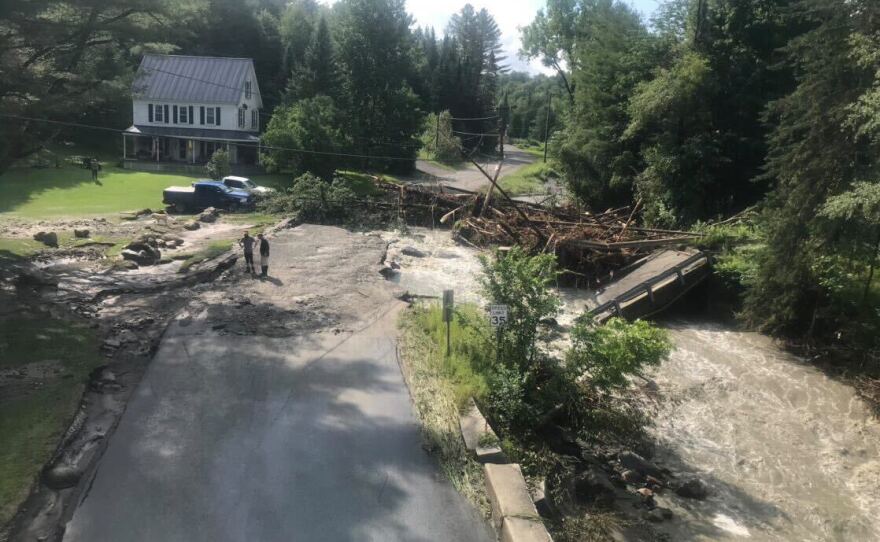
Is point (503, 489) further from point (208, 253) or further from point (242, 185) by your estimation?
point (242, 185)

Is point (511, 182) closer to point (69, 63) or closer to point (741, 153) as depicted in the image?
point (741, 153)

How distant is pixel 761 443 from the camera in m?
12.5

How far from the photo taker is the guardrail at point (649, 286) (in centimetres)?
1842

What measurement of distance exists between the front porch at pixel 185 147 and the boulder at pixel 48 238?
1101 inches

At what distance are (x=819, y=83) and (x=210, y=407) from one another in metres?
15.8

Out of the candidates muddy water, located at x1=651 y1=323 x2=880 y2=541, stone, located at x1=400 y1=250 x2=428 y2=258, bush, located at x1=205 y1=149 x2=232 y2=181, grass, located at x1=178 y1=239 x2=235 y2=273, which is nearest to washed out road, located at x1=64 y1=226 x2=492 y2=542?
muddy water, located at x1=651 y1=323 x2=880 y2=541

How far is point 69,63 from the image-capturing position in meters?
20.5

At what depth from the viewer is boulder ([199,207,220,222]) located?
3066 centimetres

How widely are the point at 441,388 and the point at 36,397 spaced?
6215mm

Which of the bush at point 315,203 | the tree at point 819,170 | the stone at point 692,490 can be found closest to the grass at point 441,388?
the stone at point 692,490

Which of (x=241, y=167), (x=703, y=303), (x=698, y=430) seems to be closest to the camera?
(x=698, y=430)

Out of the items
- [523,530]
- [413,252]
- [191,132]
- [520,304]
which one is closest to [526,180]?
[191,132]

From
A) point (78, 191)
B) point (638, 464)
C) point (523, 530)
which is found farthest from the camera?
point (78, 191)

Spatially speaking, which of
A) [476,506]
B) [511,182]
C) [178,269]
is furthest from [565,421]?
[511,182]
